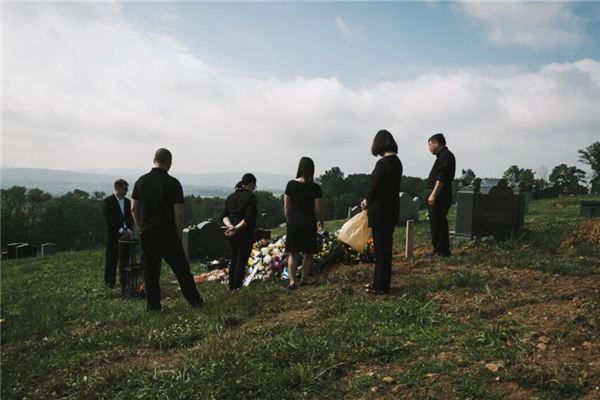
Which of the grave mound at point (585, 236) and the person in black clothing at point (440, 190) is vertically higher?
the person in black clothing at point (440, 190)

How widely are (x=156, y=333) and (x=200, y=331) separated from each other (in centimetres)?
46

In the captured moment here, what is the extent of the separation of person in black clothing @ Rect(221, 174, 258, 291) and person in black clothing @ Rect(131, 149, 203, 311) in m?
0.97

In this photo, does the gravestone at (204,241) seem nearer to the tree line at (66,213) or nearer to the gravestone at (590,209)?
the gravestone at (590,209)

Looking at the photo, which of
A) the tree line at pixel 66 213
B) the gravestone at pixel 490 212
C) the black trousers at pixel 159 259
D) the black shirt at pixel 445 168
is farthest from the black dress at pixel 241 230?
the tree line at pixel 66 213

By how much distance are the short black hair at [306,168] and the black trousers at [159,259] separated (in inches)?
70.3

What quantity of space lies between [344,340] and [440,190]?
13.6ft

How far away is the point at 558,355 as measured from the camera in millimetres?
3559

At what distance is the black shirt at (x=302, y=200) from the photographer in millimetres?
6559

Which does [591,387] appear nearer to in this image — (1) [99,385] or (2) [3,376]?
(1) [99,385]

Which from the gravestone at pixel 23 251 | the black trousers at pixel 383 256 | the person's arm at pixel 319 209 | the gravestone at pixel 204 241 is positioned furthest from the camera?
the gravestone at pixel 23 251

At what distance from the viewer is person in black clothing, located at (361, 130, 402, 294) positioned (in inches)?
222

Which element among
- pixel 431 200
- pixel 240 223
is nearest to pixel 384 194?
pixel 240 223

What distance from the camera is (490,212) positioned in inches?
415

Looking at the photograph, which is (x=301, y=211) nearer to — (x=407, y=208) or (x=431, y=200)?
(x=431, y=200)
